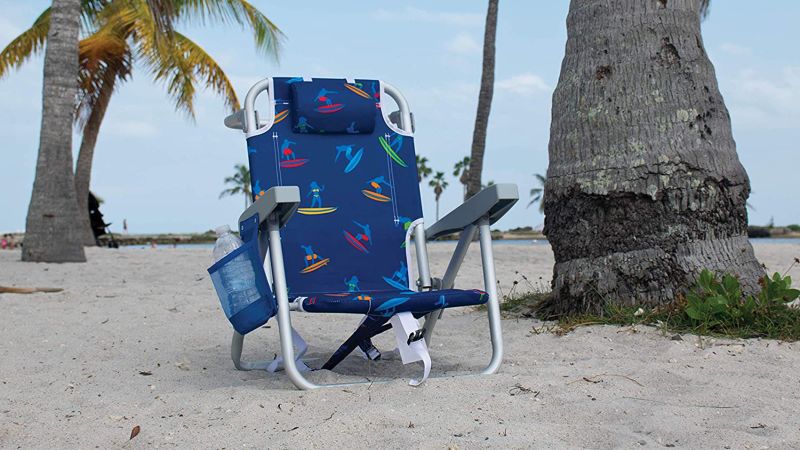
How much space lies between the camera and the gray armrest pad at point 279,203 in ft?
9.55

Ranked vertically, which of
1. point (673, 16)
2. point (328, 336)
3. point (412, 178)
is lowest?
point (328, 336)

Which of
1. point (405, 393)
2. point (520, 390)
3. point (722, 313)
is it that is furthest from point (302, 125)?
point (722, 313)

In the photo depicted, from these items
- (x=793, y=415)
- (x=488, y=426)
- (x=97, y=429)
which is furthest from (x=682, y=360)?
(x=97, y=429)

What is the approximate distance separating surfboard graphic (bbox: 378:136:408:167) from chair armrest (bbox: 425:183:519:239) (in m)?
0.47

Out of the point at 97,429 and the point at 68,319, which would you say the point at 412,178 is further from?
the point at 68,319

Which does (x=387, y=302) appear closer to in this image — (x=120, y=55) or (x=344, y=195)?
(x=344, y=195)

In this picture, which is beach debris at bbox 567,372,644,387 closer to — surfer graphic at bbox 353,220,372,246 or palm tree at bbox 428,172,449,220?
surfer graphic at bbox 353,220,372,246

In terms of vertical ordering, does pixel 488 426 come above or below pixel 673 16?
below

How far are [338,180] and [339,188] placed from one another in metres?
0.04

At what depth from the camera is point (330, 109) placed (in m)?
3.89

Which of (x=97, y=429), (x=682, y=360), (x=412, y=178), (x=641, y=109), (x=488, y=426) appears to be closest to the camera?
(x=488, y=426)

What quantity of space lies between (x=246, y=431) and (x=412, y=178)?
1.67 m

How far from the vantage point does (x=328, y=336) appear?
4.82 meters

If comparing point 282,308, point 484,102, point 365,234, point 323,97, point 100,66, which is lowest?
point 282,308
